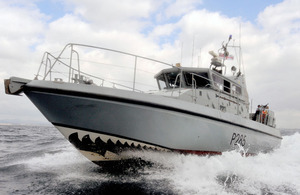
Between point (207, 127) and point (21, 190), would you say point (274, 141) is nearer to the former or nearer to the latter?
point (207, 127)

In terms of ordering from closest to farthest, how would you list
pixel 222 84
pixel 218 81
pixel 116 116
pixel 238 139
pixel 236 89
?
1. pixel 116 116
2. pixel 238 139
3. pixel 218 81
4. pixel 222 84
5. pixel 236 89

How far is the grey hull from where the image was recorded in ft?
14.6

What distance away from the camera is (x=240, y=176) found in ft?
18.9

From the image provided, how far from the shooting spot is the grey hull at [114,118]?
4462 millimetres

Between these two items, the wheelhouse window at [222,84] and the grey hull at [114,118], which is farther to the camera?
the wheelhouse window at [222,84]

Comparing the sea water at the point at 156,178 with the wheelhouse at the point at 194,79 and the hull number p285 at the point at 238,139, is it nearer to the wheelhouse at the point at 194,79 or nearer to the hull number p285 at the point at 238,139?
the hull number p285 at the point at 238,139

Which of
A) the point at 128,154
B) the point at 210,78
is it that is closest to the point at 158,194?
the point at 128,154

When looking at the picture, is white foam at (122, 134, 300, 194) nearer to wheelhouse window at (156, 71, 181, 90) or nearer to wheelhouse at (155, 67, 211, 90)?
wheelhouse at (155, 67, 211, 90)

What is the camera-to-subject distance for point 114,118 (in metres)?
4.55

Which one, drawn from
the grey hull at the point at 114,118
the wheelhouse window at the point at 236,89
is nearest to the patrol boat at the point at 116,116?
the grey hull at the point at 114,118

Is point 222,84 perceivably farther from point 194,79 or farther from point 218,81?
point 194,79

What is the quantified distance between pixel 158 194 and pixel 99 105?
191 cm

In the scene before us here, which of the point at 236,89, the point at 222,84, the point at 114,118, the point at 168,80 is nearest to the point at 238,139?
the point at 222,84

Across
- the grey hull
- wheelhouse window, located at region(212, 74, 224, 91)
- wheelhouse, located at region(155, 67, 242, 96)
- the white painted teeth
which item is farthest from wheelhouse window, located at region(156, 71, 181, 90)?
the white painted teeth
